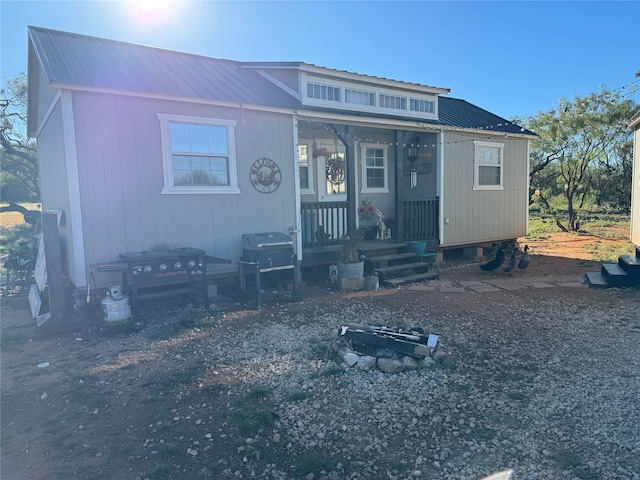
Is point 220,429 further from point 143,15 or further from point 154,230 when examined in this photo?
point 143,15

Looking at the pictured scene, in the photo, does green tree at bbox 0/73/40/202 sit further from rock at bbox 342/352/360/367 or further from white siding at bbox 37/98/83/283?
rock at bbox 342/352/360/367

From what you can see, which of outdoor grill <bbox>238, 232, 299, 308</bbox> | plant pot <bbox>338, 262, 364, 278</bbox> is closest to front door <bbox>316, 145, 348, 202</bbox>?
plant pot <bbox>338, 262, 364, 278</bbox>

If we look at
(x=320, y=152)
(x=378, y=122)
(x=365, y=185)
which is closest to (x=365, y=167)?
(x=365, y=185)

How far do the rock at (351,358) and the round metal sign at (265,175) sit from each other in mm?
4229

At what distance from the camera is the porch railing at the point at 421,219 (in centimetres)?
1006

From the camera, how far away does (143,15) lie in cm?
841

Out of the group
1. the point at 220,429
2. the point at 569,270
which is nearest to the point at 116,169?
the point at 220,429

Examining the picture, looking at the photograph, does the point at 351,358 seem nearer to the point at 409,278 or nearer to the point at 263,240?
the point at 263,240

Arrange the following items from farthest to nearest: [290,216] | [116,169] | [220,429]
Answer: [290,216]
[116,169]
[220,429]

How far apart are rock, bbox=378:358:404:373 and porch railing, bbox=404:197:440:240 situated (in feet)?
20.3

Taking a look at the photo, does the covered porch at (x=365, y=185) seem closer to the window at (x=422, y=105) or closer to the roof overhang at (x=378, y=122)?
the roof overhang at (x=378, y=122)

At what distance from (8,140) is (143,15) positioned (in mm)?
13717

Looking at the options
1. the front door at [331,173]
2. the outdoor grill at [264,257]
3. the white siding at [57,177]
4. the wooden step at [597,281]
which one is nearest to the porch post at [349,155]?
the front door at [331,173]

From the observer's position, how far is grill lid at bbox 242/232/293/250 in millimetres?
6980
